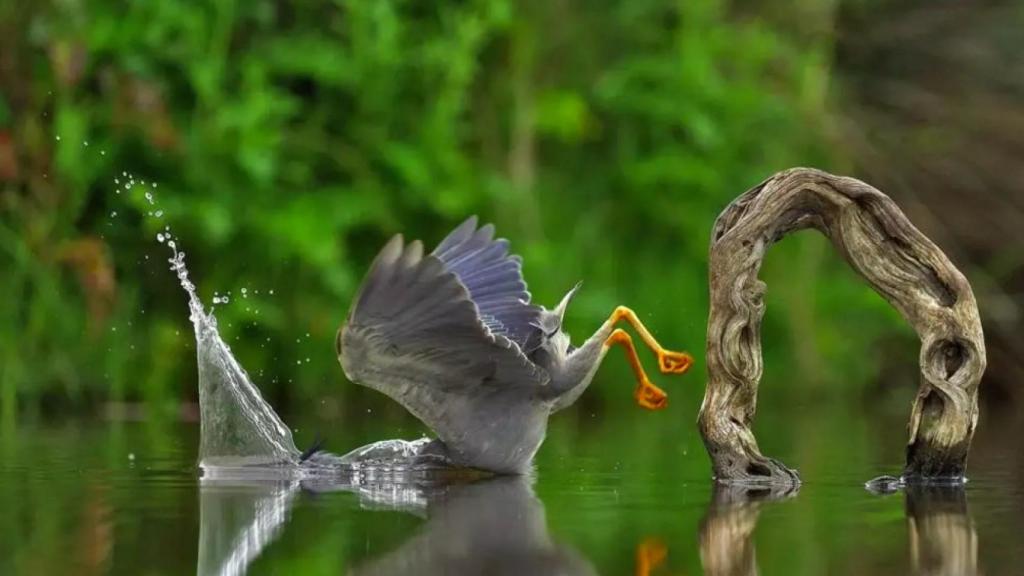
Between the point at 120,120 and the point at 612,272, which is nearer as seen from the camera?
the point at 120,120

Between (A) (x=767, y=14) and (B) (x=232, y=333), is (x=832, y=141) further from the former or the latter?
(B) (x=232, y=333)

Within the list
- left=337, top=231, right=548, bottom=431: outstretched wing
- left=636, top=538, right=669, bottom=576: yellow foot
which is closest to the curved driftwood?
left=337, top=231, right=548, bottom=431: outstretched wing

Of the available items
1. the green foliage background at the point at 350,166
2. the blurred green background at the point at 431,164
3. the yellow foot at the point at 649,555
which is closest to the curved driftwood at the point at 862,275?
the yellow foot at the point at 649,555

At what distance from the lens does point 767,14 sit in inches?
488

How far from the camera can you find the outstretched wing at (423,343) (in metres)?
5.88

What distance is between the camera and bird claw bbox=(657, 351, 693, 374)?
632 centimetres

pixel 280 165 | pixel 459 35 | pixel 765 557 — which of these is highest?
pixel 459 35

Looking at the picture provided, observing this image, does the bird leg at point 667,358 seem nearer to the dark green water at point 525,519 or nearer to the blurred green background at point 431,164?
the dark green water at point 525,519

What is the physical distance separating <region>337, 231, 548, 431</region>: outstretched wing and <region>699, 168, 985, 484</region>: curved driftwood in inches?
24.6

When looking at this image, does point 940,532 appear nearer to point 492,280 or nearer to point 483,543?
point 483,543

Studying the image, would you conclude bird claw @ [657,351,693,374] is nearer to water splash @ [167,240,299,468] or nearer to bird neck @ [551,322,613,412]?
bird neck @ [551,322,613,412]

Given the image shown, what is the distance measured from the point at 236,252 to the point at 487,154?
5.40ft

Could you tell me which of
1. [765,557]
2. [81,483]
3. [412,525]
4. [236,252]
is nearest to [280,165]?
[236,252]

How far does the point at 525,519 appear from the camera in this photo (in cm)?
536
